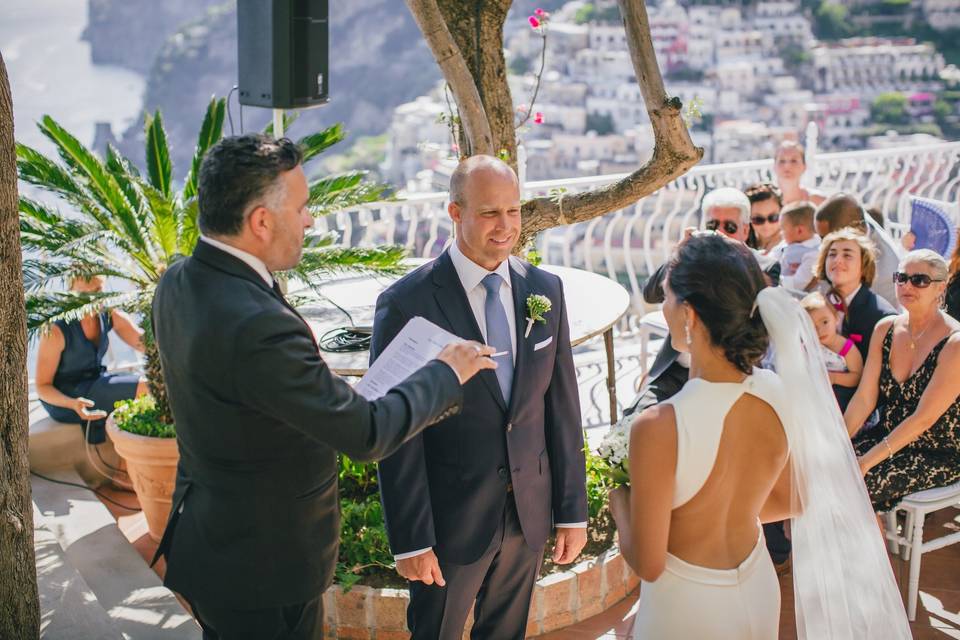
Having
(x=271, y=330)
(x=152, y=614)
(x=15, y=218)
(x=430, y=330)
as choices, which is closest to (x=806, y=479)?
(x=430, y=330)

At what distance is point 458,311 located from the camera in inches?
95.7

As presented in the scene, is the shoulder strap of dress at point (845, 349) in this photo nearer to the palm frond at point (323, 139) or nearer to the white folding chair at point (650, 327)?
the white folding chair at point (650, 327)

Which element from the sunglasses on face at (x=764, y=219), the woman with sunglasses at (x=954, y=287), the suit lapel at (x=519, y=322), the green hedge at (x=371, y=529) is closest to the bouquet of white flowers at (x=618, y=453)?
the suit lapel at (x=519, y=322)

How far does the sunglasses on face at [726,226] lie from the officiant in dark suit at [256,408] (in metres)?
2.64

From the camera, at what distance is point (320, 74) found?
3975 mm

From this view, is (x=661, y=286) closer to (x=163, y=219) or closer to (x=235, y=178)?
(x=235, y=178)

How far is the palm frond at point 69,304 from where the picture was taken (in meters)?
3.93

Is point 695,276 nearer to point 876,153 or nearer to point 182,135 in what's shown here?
point 876,153

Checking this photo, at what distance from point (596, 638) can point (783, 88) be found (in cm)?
5037

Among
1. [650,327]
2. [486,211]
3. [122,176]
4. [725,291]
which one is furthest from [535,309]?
[650,327]

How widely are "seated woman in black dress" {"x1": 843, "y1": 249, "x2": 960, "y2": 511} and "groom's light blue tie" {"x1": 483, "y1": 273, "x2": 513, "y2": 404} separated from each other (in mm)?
1912

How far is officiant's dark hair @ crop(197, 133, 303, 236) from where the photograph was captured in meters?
1.86

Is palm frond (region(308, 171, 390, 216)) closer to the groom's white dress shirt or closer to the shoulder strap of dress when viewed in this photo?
the groom's white dress shirt

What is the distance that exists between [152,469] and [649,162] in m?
2.62
